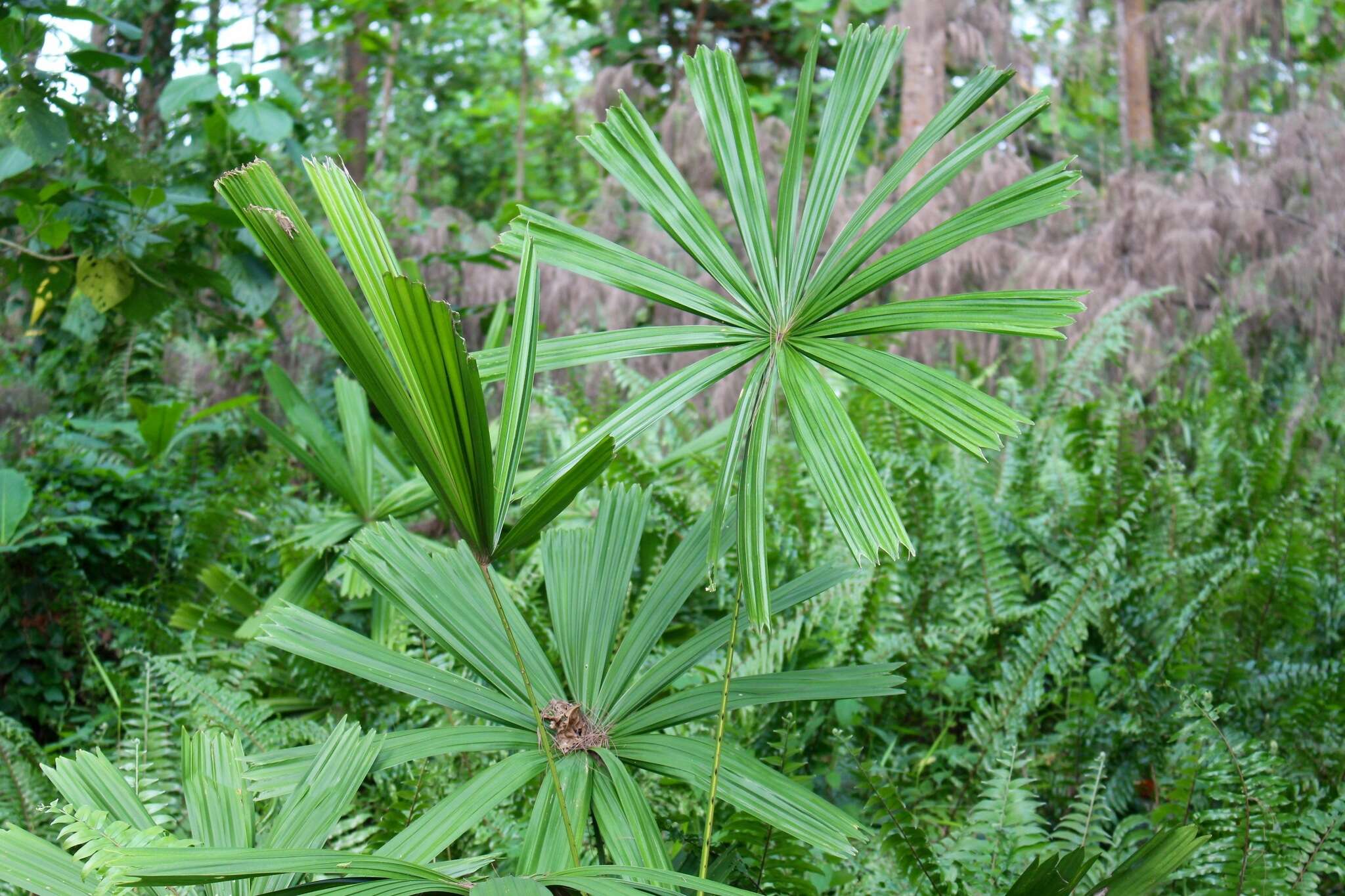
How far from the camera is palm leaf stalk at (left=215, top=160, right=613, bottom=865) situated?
3.22 ft

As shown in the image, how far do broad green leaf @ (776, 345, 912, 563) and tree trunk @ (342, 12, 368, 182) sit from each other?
6322mm

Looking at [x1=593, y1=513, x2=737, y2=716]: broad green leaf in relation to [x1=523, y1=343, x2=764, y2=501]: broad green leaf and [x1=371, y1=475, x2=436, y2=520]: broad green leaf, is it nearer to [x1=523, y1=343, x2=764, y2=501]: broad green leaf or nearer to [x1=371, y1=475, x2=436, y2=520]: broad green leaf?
[x1=523, y1=343, x2=764, y2=501]: broad green leaf

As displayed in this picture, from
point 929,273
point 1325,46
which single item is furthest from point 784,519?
point 1325,46

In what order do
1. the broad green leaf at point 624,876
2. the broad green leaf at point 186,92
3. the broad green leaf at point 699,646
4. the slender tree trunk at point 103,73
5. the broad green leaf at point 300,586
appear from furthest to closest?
the slender tree trunk at point 103,73 < the broad green leaf at point 186,92 < the broad green leaf at point 300,586 < the broad green leaf at point 699,646 < the broad green leaf at point 624,876

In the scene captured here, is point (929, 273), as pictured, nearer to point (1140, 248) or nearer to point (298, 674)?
point (1140, 248)

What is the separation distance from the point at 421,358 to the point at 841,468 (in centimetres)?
44

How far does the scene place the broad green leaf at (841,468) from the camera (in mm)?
1024

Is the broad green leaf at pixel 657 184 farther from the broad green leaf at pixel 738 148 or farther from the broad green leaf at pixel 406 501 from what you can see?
the broad green leaf at pixel 406 501

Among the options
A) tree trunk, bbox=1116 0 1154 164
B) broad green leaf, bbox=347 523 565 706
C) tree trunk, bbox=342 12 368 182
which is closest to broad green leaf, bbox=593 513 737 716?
broad green leaf, bbox=347 523 565 706

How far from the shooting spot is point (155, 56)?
389 cm

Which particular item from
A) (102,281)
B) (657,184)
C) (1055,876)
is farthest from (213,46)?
(1055,876)

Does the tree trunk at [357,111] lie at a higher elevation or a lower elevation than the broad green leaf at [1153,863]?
higher

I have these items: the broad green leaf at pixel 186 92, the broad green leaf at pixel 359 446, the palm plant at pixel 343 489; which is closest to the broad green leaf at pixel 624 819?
the palm plant at pixel 343 489

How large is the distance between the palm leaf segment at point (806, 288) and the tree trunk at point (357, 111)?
19.9 feet
